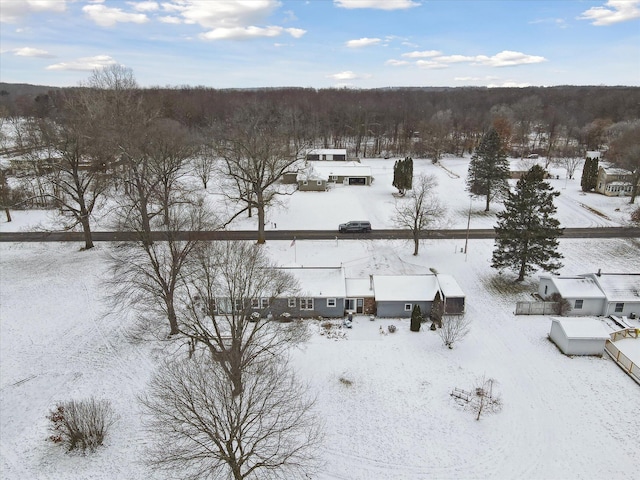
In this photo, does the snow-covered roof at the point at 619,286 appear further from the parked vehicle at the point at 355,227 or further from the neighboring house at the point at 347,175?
the neighboring house at the point at 347,175

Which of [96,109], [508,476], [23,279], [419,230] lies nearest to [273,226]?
[419,230]

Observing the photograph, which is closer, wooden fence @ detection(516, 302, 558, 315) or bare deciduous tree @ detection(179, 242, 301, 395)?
bare deciduous tree @ detection(179, 242, 301, 395)

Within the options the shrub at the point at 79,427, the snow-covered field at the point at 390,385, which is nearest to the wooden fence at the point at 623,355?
the snow-covered field at the point at 390,385

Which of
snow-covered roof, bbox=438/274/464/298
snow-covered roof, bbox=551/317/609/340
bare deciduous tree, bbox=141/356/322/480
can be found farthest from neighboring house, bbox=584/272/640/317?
bare deciduous tree, bbox=141/356/322/480

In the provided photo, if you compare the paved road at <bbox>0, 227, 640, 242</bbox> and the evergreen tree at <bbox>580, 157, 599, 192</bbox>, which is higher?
the evergreen tree at <bbox>580, 157, 599, 192</bbox>

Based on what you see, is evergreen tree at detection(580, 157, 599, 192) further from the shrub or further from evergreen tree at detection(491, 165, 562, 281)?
the shrub

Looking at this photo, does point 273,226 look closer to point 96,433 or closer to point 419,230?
point 419,230

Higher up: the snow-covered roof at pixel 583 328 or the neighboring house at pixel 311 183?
the neighboring house at pixel 311 183
